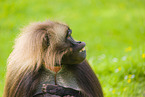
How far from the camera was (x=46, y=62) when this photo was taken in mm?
3082

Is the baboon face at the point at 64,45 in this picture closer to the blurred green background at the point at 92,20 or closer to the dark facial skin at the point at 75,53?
the dark facial skin at the point at 75,53

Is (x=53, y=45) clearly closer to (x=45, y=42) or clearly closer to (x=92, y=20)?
(x=45, y=42)

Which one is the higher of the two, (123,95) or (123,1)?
(123,1)

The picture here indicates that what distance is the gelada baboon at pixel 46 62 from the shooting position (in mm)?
3074

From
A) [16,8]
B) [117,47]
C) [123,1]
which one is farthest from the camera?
[123,1]

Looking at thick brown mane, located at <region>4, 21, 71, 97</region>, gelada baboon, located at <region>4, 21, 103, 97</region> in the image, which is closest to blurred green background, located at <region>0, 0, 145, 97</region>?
gelada baboon, located at <region>4, 21, 103, 97</region>

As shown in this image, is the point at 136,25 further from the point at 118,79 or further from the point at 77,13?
the point at 118,79

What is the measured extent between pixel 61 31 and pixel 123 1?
8.93 meters

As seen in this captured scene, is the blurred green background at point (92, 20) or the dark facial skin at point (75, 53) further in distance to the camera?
the blurred green background at point (92, 20)

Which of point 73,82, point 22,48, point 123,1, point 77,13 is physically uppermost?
point 123,1

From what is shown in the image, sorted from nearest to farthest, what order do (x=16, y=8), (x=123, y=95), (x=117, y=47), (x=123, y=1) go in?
1. (x=123, y=95)
2. (x=117, y=47)
3. (x=16, y=8)
4. (x=123, y=1)

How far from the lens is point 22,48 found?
10.3 feet

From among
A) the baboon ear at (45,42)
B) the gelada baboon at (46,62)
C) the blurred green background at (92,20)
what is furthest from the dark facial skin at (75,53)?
the blurred green background at (92,20)

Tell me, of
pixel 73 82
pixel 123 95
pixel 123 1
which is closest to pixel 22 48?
pixel 73 82
